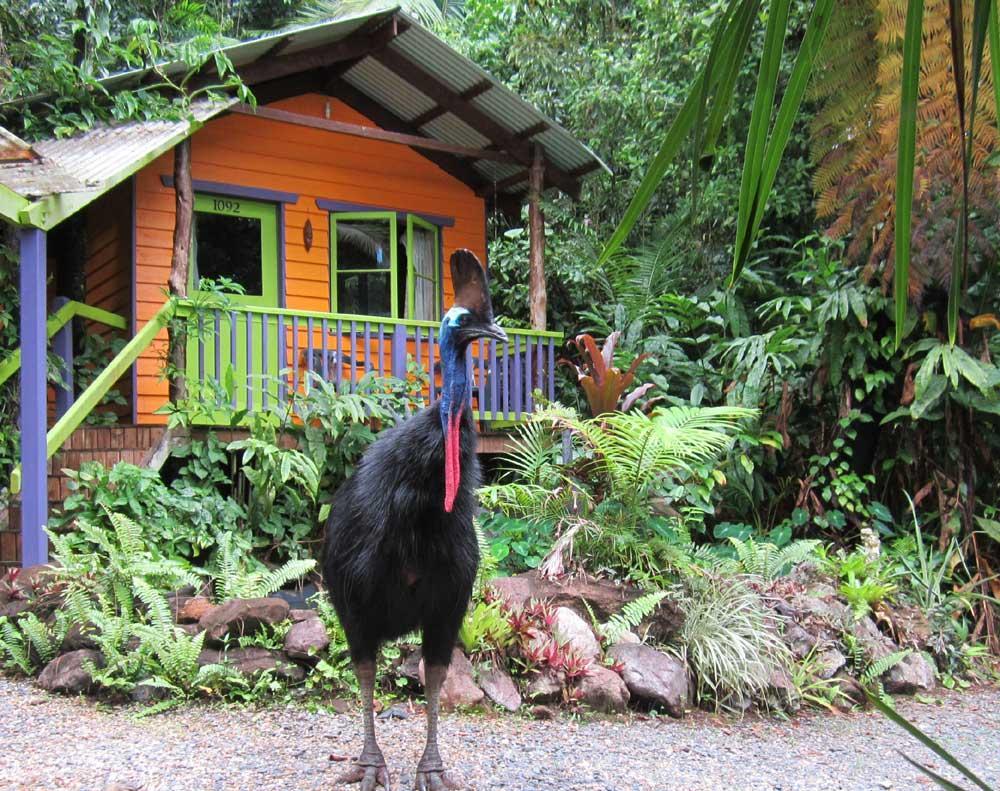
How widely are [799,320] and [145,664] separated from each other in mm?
6750

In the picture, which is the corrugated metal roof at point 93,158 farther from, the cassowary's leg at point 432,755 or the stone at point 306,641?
the cassowary's leg at point 432,755

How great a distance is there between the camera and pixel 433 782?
3621mm

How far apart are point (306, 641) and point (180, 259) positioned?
4.30 meters

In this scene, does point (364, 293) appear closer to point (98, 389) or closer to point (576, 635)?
point (98, 389)

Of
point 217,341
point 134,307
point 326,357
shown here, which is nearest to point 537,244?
point 326,357

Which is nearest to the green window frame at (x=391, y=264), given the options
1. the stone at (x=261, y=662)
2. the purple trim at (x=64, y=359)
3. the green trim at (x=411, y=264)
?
the green trim at (x=411, y=264)

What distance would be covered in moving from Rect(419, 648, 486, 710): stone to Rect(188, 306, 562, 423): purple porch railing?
99.2 inches

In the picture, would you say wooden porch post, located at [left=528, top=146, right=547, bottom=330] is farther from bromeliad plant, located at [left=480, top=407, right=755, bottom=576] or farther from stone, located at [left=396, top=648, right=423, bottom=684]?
stone, located at [left=396, top=648, right=423, bottom=684]

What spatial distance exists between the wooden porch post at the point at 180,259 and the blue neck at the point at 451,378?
483cm

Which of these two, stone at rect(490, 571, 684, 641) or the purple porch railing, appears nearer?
stone at rect(490, 571, 684, 641)

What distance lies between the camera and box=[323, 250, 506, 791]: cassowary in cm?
331

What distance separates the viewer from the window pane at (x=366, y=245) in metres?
10.8

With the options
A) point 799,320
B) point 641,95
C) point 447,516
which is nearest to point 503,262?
point 641,95

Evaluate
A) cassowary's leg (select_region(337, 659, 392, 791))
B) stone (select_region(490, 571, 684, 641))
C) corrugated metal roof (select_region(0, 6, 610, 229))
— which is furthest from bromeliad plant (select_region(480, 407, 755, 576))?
corrugated metal roof (select_region(0, 6, 610, 229))
